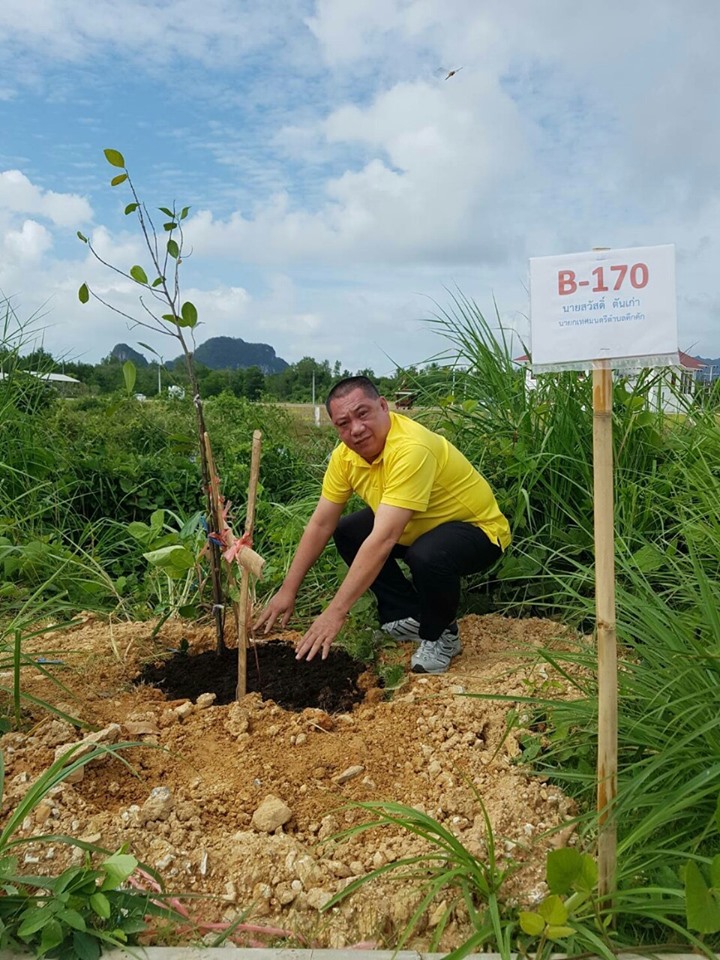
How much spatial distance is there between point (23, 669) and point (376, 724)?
1.47 m

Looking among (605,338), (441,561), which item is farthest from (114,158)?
(441,561)

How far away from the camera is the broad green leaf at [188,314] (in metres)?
2.67

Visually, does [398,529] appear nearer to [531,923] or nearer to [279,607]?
[279,607]

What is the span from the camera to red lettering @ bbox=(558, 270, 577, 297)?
1903 mm

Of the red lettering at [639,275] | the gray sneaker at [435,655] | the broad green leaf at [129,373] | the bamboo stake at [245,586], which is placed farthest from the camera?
the gray sneaker at [435,655]

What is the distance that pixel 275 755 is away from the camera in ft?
8.33

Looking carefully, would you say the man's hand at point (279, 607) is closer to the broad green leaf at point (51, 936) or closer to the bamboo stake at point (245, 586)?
the bamboo stake at point (245, 586)

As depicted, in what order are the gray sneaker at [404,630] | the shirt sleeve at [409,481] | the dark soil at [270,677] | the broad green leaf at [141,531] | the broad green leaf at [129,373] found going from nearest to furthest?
the broad green leaf at [129,373]
the dark soil at [270,677]
the shirt sleeve at [409,481]
the broad green leaf at [141,531]
the gray sneaker at [404,630]

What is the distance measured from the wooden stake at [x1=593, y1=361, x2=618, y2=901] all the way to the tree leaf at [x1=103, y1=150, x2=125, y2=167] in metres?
1.65

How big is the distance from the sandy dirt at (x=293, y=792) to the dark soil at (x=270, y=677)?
0.30 ft

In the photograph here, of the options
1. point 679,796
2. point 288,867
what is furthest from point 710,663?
point 288,867

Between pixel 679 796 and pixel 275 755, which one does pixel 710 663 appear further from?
pixel 275 755

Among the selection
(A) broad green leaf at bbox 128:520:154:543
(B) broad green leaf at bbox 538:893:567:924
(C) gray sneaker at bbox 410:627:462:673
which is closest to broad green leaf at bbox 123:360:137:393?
(A) broad green leaf at bbox 128:520:154:543

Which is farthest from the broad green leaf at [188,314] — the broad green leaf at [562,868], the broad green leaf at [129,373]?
the broad green leaf at [562,868]
